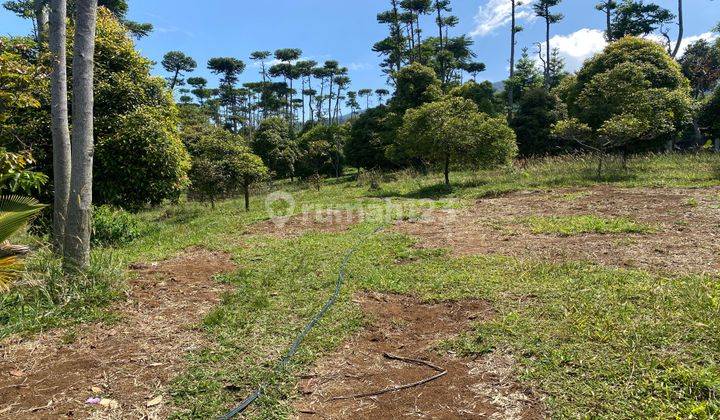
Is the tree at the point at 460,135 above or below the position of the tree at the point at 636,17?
below

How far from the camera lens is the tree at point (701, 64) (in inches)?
768

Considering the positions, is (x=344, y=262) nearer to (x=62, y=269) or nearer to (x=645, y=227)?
(x=62, y=269)

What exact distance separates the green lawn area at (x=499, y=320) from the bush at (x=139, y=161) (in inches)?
64.7

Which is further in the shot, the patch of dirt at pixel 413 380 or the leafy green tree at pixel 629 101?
the leafy green tree at pixel 629 101

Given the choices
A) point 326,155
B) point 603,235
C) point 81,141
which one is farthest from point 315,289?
point 326,155

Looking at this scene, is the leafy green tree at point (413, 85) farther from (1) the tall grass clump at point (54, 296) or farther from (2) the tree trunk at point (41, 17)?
(1) the tall grass clump at point (54, 296)

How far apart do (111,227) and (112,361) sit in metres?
4.88

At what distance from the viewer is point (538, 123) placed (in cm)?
1892

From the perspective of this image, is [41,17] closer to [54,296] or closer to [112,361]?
[54,296]

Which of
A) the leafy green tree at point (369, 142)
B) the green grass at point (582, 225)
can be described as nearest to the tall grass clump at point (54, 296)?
the green grass at point (582, 225)

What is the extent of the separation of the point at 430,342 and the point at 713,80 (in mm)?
24758

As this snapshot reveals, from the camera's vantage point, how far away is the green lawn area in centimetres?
218

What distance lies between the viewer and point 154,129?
683cm

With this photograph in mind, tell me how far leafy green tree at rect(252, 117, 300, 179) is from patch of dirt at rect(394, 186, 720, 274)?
1722 cm
